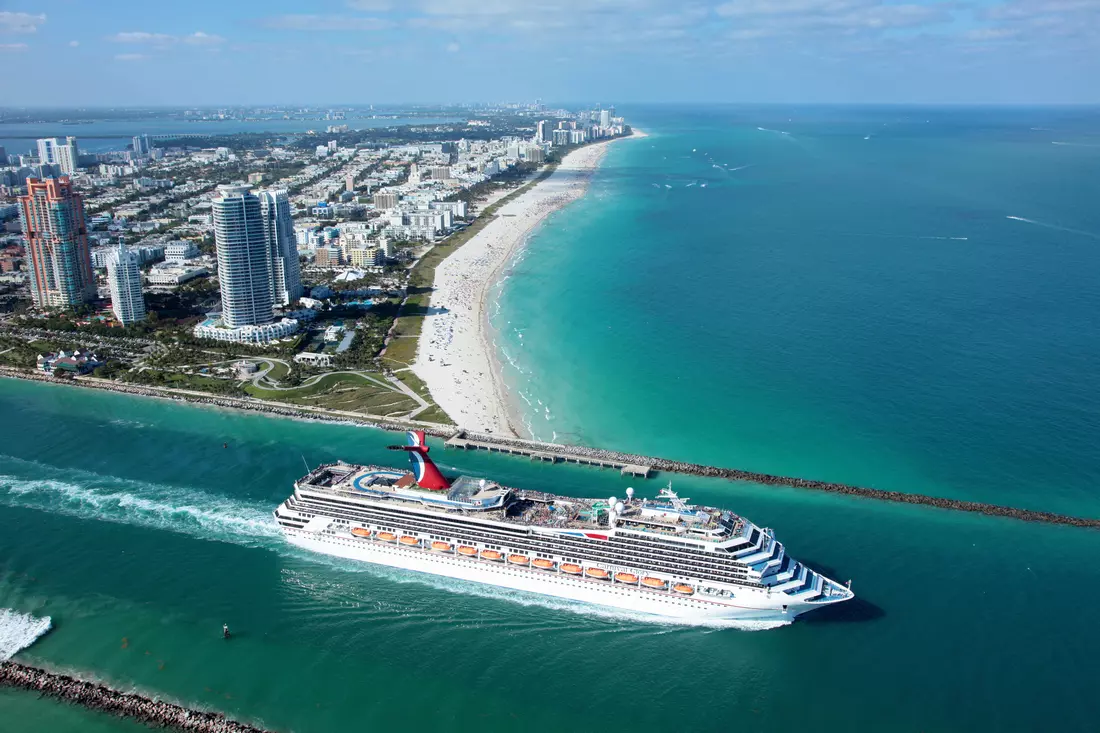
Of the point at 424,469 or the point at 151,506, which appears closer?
the point at 424,469

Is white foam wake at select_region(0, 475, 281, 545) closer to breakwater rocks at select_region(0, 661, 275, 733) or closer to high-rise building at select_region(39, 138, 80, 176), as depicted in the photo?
breakwater rocks at select_region(0, 661, 275, 733)

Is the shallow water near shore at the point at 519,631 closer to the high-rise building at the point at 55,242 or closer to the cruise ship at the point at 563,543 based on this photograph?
the cruise ship at the point at 563,543

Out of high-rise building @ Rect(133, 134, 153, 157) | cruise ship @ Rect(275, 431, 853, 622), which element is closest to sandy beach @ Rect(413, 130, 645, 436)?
cruise ship @ Rect(275, 431, 853, 622)

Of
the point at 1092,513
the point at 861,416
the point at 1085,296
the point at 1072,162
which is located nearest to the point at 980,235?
the point at 1085,296

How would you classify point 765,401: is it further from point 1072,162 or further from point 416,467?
point 1072,162

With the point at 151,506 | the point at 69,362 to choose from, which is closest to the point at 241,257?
the point at 69,362

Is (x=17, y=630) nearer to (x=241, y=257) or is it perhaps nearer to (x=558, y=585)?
(x=558, y=585)

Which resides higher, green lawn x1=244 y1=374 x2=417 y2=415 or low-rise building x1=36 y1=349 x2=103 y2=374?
low-rise building x1=36 y1=349 x2=103 y2=374
